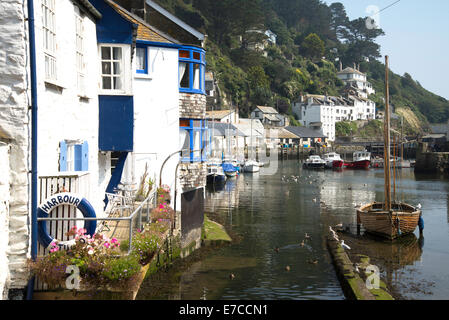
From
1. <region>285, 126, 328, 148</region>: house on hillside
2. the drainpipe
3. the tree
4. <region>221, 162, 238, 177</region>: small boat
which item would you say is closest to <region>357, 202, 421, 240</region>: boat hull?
the drainpipe

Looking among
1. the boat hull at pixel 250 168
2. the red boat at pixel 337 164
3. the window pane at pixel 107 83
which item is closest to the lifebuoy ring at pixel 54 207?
the window pane at pixel 107 83

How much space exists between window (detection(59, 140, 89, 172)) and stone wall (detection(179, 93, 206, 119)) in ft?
34.8

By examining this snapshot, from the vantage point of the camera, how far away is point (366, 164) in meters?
85.1

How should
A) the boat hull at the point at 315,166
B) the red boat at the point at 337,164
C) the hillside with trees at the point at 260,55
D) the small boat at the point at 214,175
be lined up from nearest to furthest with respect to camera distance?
1. the small boat at the point at 214,175
2. the red boat at the point at 337,164
3. the boat hull at the point at 315,166
4. the hillside with trees at the point at 260,55

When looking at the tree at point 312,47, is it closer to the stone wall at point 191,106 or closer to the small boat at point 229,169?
the small boat at point 229,169

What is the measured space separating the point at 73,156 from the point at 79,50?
2667 millimetres

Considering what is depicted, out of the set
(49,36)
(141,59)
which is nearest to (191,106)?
(141,59)

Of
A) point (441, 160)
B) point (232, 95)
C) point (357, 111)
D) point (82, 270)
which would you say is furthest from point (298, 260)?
point (357, 111)

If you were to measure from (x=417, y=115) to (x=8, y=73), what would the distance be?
205557mm

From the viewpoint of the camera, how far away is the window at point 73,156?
1073 centimetres

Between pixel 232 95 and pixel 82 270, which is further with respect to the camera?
pixel 232 95

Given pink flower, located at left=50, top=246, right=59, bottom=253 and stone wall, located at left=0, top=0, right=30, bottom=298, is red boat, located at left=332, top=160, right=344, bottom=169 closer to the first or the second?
pink flower, located at left=50, top=246, right=59, bottom=253

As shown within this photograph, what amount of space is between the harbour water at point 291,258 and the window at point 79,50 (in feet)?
19.0
